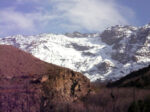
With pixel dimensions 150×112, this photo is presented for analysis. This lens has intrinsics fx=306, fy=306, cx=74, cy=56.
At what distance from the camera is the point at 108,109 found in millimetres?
28172

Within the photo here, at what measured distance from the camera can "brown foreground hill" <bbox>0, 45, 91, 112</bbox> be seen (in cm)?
2375

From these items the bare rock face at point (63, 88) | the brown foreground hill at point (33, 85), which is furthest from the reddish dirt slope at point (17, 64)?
the bare rock face at point (63, 88)

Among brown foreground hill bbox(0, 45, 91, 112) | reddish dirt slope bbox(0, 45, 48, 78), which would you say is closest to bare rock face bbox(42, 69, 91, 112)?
brown foreground hill bbox(0, 45, 91, 112)

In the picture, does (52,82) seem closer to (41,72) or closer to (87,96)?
(41,72)

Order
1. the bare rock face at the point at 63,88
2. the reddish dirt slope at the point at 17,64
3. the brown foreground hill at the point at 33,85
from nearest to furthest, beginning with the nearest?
the brown foreground hill at the point at 33,85
the bare rock face at the point at 63,88
the reddish dirt slope at the point at 17,64

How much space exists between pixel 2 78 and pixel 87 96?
8.80 m

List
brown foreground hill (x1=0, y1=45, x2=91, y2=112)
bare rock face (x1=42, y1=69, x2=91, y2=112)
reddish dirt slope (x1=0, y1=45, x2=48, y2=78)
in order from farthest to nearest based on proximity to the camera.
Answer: reddish dirt slope (x1=0, y1=45, x2=48, y2=78)
bare rock face (x1=42, y1=69, x2=91, y2=112)
brown foreground hill (x1=0, y1=45, x2=91, y2=112)

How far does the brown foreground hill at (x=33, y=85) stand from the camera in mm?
23750

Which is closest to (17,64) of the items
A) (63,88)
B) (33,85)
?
(33,85)

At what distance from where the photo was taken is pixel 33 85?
25.4 metres

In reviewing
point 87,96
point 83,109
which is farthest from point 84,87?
point 83,109

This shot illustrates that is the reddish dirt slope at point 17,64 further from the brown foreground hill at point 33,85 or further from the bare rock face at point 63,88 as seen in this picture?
the bare rock face at point 63,88

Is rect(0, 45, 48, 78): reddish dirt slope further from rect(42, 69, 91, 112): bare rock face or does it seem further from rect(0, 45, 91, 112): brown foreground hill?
rect(42, 69, 91, 112): bare rock face

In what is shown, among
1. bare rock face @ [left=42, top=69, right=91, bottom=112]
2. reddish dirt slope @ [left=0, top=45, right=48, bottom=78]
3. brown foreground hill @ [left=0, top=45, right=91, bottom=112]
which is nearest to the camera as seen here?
brown foreground hill @ [left=0, top=45, right=91, bottom=112]
